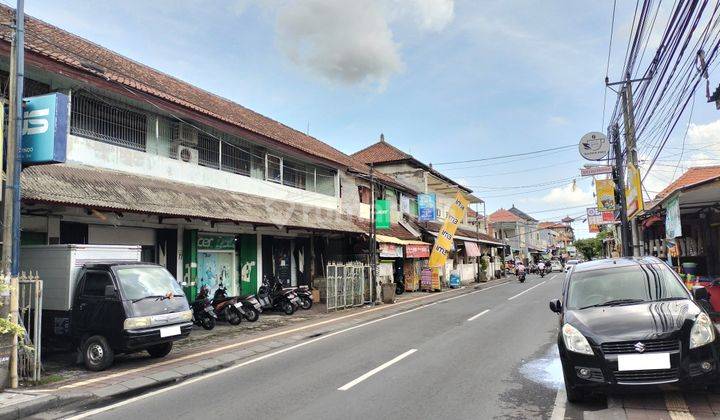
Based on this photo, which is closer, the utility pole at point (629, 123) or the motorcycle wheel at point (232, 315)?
the motorcycle wheel at point (232, 315)

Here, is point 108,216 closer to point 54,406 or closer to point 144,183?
point 144,183

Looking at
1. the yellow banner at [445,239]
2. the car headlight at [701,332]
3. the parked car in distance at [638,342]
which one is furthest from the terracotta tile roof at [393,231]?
the car headlight at [701,332]

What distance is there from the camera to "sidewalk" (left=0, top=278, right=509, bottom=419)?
6.82 metres

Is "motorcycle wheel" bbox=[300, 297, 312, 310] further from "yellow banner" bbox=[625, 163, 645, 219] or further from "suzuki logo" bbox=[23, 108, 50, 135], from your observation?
"suzuki logo" bbox=[23, 108, 50, 135]

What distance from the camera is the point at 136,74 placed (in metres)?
15.9

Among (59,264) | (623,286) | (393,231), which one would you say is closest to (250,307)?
(59,264)

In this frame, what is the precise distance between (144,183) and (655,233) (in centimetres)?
2427

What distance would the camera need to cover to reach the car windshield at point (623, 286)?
6191 millimetres

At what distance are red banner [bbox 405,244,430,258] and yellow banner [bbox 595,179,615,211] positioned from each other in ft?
31.4

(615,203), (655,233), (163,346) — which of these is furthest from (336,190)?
(655,233)

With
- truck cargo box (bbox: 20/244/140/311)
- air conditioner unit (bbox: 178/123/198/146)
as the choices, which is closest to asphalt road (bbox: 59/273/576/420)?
truck cargo box (bbox: 20/244/140/311)

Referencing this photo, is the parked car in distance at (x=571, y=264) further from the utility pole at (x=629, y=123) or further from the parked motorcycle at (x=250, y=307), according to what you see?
the parked motorcycle at (x=250, y=307)

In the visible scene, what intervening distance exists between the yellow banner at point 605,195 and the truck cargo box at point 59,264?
18480mm

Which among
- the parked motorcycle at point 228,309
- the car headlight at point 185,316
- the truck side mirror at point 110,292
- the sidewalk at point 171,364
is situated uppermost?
the truck side mirror at point 110,292
